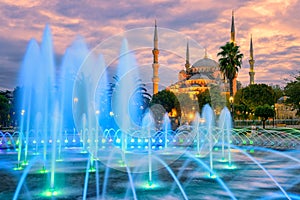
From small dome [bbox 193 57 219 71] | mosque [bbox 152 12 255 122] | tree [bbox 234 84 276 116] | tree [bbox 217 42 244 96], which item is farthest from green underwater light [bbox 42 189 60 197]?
small dome [bbox 193 57 219 71]

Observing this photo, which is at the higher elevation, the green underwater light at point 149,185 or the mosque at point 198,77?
the mosque at point 198,77

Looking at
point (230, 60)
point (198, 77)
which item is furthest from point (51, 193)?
point (198, 77)

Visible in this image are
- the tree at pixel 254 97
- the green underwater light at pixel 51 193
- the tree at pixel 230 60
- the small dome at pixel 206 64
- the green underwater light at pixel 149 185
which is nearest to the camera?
the green underwater light at pixel 51 193

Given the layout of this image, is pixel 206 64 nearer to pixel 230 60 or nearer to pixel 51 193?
pixel 230 60

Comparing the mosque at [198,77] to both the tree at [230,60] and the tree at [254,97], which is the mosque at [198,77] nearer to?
the tree at [254,97]

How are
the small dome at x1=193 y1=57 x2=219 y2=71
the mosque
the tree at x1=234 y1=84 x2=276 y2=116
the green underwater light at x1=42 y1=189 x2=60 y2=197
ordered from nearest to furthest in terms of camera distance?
the green underwater light at x1=42 y1=189 x2=60 y2=197
the tree at x1=234 y1=84 x2=276 y2=116
the mosque
the small dome at x1=193 y1=57 x2=219 y2=71

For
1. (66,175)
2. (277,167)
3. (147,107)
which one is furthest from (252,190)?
(147,107)

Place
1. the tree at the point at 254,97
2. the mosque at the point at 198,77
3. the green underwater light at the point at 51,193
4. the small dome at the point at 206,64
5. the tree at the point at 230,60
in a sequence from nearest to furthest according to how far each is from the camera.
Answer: the green underwater light at the point at 51,193, the tree at the point at 230,60, the tree at the point at 254,97, the mosque at the point at 198,77, the small dome at the point at 206,64

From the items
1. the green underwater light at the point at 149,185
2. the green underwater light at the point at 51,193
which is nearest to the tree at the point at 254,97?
the green underwater light at the point at 149,185

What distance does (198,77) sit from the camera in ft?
287

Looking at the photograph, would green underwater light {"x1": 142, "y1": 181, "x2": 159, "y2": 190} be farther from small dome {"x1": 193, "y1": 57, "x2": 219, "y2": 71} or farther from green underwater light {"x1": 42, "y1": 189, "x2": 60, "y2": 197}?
small dome {"x1": 193, "y1": 57, "x2": 219, "y2": 71}

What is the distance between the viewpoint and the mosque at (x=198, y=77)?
66.6 m

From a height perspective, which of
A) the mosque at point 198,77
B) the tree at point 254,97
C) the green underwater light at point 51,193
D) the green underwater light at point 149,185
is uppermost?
the mosque at point 198,77

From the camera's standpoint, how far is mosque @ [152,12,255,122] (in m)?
66.6
